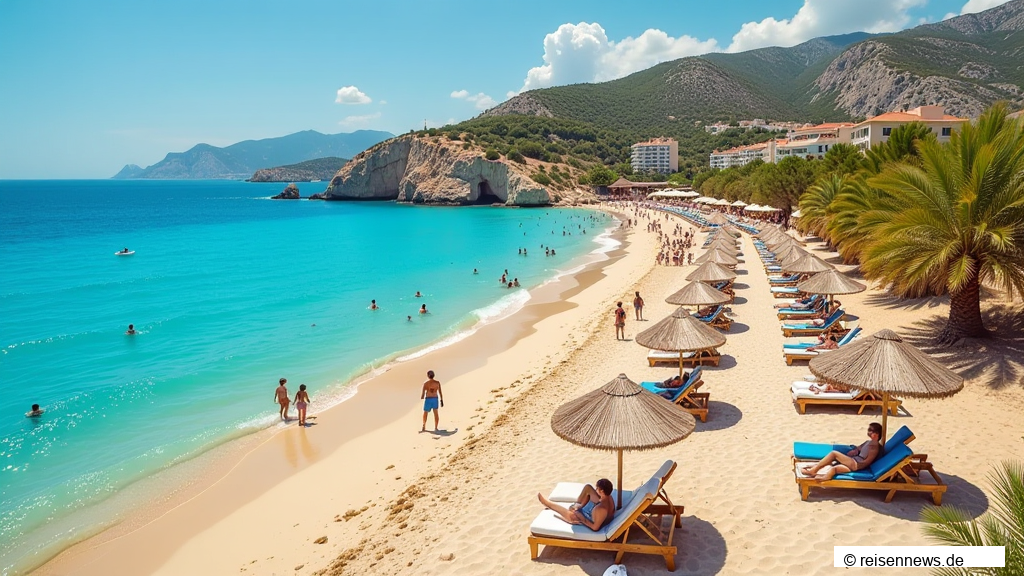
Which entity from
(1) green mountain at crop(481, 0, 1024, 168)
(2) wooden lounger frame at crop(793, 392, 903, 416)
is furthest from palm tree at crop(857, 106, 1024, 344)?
(1) green mountain at crop(481, 0, 1024, 168)

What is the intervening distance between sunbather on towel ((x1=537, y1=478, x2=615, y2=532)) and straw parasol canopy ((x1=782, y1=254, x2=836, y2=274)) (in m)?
13.2

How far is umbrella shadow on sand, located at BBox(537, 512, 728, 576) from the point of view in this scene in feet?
18.7

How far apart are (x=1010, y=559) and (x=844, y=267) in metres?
20.8

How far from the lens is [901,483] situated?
254 inches

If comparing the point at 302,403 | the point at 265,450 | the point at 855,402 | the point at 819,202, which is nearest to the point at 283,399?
the point at 302,403

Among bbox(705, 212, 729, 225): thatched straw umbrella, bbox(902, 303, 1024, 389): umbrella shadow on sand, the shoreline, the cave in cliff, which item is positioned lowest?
the shoreline

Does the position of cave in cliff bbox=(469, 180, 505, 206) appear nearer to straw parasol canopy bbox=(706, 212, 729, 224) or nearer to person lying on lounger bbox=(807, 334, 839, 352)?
straw parasol canopy bbox=(706, 212, 729, 224)

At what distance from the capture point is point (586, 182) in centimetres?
10362

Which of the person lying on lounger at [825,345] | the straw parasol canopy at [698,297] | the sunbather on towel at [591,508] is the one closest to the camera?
the sunbather on towel at [591,508]

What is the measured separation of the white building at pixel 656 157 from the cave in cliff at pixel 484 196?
32.2 m

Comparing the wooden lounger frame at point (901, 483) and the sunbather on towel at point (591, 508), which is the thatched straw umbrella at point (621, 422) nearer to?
the sunbather on towel at point (591, 508)

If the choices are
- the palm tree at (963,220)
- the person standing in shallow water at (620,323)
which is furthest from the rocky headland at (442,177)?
the palm tree at (963,220)

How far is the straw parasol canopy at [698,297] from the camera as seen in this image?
45.6ft

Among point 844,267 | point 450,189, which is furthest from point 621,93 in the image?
point 844,267
